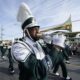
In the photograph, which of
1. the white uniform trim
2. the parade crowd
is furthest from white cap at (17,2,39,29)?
the white uniform trim

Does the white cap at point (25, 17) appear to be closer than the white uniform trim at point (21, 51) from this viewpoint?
No

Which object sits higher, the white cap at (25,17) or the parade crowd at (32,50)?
the white cap at (25,17)

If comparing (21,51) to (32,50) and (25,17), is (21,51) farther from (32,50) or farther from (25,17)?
(25,17)

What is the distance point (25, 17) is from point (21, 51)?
48 cm

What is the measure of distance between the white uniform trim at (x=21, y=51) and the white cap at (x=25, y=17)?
26 cm

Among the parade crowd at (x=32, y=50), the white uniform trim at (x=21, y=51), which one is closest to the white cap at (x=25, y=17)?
the parade crowd at (x=32, y=50)

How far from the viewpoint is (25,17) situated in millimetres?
2869

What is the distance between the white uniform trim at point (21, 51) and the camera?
2596mm

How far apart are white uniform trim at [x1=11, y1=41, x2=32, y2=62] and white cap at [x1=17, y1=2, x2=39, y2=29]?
0.26m

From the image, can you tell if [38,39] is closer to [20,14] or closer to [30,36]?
[30,36]

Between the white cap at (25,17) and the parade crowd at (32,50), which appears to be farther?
the white cap at (25,17)

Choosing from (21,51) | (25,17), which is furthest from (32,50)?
(25,17)

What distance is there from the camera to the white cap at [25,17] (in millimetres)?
2822

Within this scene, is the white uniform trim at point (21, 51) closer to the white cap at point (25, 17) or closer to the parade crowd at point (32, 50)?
the parade crowd at point (32, 50)
